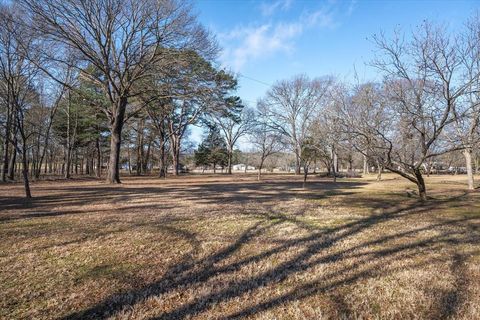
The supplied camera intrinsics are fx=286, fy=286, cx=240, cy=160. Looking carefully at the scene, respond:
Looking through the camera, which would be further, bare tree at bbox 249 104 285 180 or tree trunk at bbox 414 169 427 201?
bare tree at bbox 249 104 285 180

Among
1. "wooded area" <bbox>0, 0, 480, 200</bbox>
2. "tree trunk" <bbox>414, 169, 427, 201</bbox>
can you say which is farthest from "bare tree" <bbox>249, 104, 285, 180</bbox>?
"tree trunk" <bbox>414, 169, 427, 201</bbox>

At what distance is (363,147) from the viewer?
1023 centimetres

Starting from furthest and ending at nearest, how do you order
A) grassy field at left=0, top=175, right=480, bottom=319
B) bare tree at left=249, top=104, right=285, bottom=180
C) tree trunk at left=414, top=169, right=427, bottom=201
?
bare tree at left=249, top=104, right=285, bottom=180
tree trunk at left=414, top=169, right=427, bottom=201
grassy field at left=0, top=175, right=480, bottom=319

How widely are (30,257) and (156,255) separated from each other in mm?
1749

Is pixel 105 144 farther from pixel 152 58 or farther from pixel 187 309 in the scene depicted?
pixel 187 309

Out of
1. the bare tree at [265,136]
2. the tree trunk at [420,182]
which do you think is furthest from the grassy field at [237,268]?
the bare tree at [265,136]

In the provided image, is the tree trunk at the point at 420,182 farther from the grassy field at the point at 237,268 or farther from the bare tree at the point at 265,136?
the bare tree at the point at 265,136

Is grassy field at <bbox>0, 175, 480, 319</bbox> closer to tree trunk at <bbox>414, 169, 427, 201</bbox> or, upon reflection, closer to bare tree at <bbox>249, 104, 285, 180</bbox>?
tree trunk at <bbox>414, 169, 427, 201</bbox>

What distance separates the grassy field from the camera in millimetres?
2721

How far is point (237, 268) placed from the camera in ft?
12.1

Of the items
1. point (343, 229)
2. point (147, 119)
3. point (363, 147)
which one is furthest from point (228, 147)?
Result: point (343, 229)

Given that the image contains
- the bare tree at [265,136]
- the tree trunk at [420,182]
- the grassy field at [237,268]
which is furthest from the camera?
the bare tree at [265,136]

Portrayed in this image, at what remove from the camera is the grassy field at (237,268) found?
272cm

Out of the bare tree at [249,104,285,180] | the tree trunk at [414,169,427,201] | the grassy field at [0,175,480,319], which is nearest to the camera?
the grassy field at [0,175,480,319]
